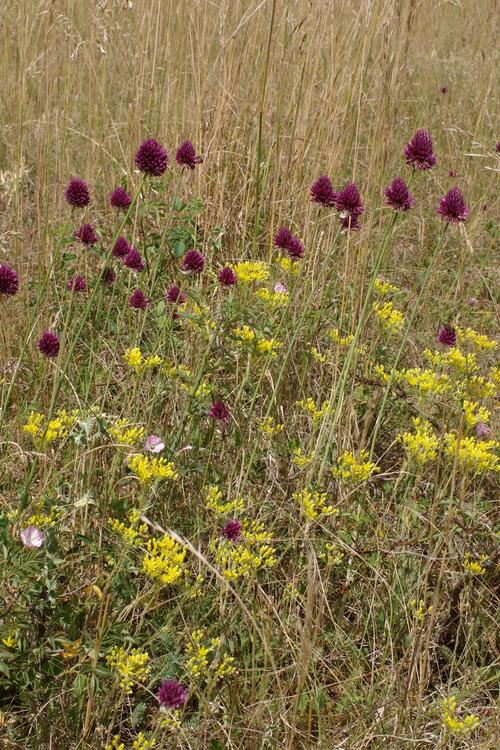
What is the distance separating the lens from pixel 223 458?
193 centimetres

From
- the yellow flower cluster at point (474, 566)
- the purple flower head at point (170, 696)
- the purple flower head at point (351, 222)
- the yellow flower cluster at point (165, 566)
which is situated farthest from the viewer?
the purple flower head at point (351, 222)

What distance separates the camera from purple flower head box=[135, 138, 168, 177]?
1680 millimetres

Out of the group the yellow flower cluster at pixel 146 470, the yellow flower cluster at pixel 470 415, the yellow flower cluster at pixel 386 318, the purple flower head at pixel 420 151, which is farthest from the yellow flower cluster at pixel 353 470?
the purple flower head at pixel 420 151

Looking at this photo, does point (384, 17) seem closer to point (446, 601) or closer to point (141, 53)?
point (141, 53)

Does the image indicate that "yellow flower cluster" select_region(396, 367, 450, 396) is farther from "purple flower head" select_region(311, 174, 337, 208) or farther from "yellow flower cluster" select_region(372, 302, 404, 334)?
"purple flower head" select_region(311, 174, 337, 208)

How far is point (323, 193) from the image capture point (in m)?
1.97

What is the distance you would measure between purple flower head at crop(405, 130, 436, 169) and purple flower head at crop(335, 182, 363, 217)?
0.56 ft

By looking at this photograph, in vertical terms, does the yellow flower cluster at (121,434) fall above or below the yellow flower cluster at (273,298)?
below

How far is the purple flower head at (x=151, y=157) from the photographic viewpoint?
1680 millimetres

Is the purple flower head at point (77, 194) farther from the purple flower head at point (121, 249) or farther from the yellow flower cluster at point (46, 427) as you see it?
the yellow flower cluster at point (46, 427)

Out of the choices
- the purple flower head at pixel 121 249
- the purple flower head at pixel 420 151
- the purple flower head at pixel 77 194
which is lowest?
the purple flower head at pixel 121 249

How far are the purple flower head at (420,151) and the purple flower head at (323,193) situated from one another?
221 mm

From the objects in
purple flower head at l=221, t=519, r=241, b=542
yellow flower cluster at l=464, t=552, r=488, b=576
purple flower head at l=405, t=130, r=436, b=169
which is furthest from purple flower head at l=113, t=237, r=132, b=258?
yellow flower cluster at l=464, t=552, r=488, b=576

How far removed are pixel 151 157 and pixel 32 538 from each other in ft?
2.98
